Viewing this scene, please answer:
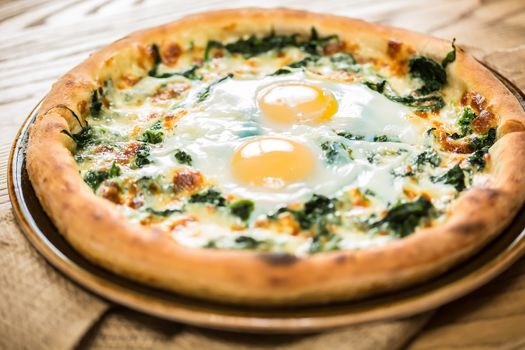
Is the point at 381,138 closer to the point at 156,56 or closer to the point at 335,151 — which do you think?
the point at 335,151

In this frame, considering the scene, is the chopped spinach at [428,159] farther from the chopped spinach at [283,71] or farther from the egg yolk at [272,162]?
the chopped spinach at [283,71]

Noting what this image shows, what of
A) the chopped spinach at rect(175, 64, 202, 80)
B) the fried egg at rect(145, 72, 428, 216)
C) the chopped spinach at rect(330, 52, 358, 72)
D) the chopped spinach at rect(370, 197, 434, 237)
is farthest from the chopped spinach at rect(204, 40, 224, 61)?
the chopped spinach at rect(370, 197, 434, 237)


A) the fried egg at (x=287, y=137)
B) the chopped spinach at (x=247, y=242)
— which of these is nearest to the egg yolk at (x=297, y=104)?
the fried egg at (x=287, y=137)

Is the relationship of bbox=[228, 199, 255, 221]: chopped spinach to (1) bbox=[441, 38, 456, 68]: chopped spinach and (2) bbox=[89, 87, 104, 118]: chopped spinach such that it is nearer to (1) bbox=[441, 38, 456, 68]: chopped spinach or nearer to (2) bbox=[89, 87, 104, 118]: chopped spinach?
(2) bbox=[89, 87, 104, 118]: chopped spinach

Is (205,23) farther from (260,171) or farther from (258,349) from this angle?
(258,349)

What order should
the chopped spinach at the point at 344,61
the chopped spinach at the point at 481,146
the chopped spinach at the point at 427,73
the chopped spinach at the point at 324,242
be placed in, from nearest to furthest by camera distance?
the chopped spinach at the point at 324,242 → the chopped spinach at the point at 481,146 → the chopped spinach at the point at 427,73 → the chopped spinach at the point at 344,61
